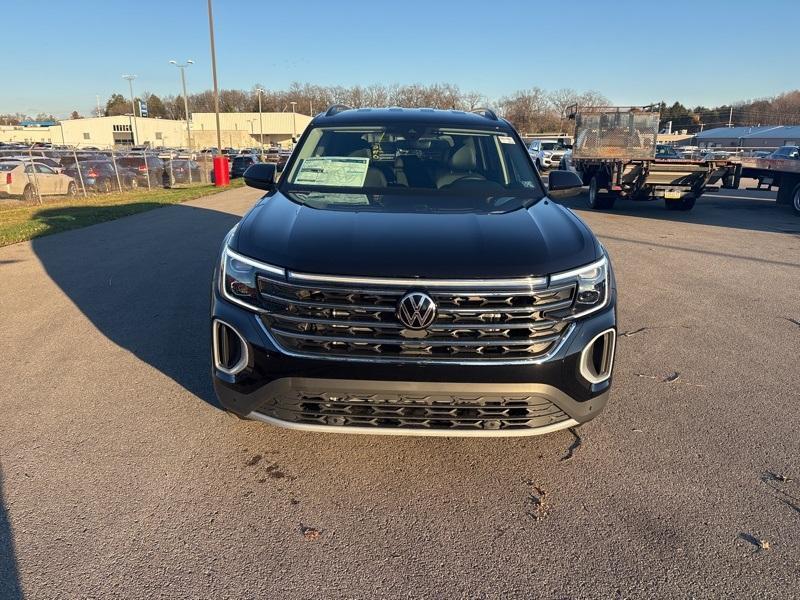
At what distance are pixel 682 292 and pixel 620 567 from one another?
5.14 metres

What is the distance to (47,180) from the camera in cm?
1883

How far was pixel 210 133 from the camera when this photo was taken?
100m

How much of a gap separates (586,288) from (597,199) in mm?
14164

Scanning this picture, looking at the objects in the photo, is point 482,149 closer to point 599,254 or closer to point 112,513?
point 599,254

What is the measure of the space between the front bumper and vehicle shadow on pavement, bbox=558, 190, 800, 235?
32.5 ft

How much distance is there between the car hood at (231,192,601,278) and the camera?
8.80 feet

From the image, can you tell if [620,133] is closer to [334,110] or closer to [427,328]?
[334,110]

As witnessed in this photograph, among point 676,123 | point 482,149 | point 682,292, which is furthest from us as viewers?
point 676,123

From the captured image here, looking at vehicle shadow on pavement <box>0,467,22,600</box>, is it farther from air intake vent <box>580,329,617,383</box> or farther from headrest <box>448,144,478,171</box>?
headrest <box>448,144,478,171</box>

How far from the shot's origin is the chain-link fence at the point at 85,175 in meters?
17.8

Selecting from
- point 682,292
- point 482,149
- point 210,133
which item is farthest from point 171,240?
point 210,133

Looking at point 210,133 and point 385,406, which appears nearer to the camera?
point 385,406

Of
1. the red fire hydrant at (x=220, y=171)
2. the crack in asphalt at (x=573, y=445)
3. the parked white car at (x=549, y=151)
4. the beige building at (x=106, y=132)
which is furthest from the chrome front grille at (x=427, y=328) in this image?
the beige building at (x=106, y=132)

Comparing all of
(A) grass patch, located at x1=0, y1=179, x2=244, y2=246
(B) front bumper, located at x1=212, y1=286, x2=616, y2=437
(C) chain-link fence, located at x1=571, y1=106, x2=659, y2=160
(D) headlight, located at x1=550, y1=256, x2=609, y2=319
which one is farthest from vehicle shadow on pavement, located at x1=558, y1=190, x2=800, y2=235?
(A) grass patch, located at x1=0, y1=179, x2=244, y2=246
